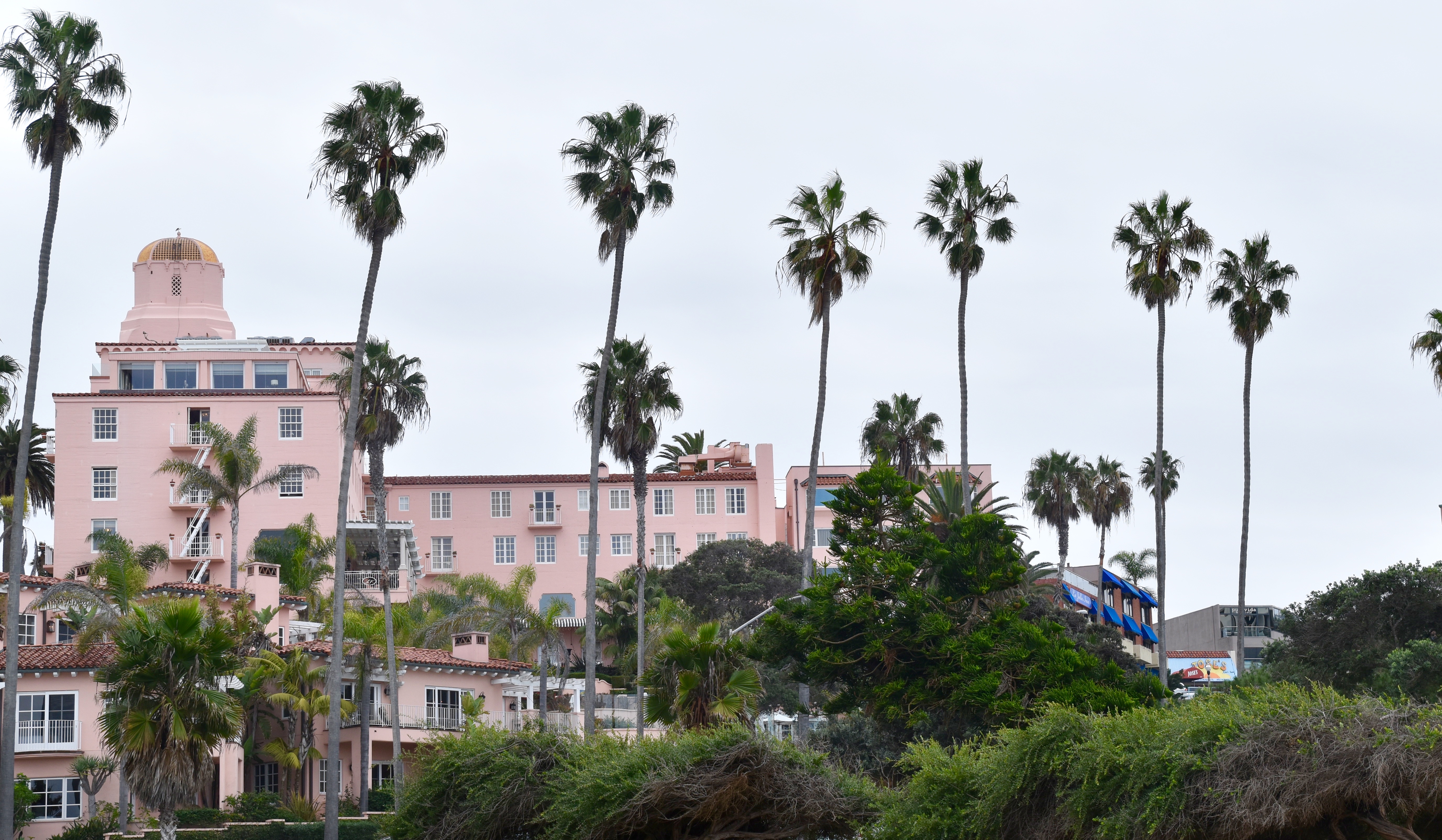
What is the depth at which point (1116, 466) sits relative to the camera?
96438 mm

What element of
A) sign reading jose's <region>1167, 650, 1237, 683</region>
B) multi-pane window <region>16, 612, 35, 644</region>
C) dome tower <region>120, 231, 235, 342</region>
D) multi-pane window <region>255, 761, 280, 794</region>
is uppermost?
dome tower <region>120, 231, 235, 342</region>

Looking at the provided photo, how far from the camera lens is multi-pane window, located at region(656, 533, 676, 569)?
99.5 meters

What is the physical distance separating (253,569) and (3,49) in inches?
1056

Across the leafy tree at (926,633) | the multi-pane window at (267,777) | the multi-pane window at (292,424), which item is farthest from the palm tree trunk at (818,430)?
the multi-pane window at (292,424)

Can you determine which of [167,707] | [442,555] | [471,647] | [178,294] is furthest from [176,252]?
[167,707]

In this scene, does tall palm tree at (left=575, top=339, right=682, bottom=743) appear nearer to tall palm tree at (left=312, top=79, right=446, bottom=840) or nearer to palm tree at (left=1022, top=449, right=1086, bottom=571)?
tall palm tree at (left=312, top=79, right=446, bottom=840)

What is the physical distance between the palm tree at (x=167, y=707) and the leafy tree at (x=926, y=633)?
46.7 feet

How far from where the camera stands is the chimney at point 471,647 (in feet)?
197

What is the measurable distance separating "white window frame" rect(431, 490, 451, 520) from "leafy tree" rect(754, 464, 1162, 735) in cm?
5811

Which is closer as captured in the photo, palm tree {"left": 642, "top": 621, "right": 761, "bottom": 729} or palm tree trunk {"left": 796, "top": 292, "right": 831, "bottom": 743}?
palm tree {"left": 642, "top": 621, "right": 761, "bottom": 729}

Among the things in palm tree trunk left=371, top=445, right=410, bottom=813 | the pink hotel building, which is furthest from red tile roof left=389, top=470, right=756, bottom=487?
palm tree trunk left=371, top=445, right=410, bottom=813

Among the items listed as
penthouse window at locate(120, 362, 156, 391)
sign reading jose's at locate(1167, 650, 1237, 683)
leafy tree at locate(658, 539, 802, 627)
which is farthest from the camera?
sign reading jose's at locate(1167, 650, 1237, 683)

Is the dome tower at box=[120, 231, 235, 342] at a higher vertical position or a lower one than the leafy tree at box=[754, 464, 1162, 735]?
higher

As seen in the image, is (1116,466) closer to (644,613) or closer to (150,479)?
(644,613)
